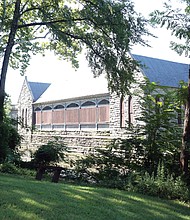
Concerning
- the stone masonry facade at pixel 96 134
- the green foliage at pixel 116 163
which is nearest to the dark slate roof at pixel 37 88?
the stone masonry facade at pixel 96 134

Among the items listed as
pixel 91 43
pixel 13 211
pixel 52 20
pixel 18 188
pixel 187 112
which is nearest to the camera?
pixel 13 211

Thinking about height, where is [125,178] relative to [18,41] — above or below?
below

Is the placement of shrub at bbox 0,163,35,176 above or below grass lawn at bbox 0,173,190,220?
below

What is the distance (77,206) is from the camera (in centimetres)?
522

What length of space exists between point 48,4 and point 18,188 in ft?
37.1

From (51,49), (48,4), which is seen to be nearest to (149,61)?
(51,49)

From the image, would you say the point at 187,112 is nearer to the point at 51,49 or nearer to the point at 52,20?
the point at 52,20

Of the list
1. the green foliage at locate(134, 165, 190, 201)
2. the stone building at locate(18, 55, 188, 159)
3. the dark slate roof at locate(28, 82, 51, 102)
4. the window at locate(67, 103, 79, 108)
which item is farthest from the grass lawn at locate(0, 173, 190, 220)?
the dark slate roof at locate(28, 82, 51, 102)

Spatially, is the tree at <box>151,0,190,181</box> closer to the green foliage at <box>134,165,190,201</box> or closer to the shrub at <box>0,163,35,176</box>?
the green foliage at <box>134,165,190,201</box>

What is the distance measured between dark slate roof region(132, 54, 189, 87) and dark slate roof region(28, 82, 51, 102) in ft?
57.0

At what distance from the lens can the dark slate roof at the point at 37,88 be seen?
127 feet

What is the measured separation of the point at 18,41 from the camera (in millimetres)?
14648

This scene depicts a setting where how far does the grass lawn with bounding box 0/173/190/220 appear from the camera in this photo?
463 centimetres

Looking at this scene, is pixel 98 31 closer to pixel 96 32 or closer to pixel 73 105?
pixel 96 32
